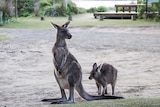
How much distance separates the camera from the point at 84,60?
13539 mm

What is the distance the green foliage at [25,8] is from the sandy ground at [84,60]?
520 inches

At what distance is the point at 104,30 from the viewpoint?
23.7 m

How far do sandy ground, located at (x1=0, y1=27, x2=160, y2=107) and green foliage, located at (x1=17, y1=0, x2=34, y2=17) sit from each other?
520 inches

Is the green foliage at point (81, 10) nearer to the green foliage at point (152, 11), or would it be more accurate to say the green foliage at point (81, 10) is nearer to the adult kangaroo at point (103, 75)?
the green foliage at point (152, 11)

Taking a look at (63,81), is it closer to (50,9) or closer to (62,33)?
(62,33)

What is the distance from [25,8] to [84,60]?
952 inches

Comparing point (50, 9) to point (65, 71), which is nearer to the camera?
point (65, 71)

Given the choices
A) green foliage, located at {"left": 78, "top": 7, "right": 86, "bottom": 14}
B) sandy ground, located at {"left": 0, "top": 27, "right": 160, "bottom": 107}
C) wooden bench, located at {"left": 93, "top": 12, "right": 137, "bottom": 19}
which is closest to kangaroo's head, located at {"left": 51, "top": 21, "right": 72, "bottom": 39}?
sandy ground, located at {"left": 0, "top": 27, "right": 160, "bottom": 107}

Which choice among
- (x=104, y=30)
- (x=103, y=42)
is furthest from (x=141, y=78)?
(x=104, y=30)

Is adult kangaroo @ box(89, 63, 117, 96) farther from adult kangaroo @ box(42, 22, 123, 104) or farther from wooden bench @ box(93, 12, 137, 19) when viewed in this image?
wooden bench @ box(93, 12, 137, 19)

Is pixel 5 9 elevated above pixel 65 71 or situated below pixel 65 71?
above

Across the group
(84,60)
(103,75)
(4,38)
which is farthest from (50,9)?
(103,75)

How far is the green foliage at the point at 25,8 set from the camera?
120 feet

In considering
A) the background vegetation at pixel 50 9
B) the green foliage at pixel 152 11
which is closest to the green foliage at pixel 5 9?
the background vegetation at pixel 50 9
